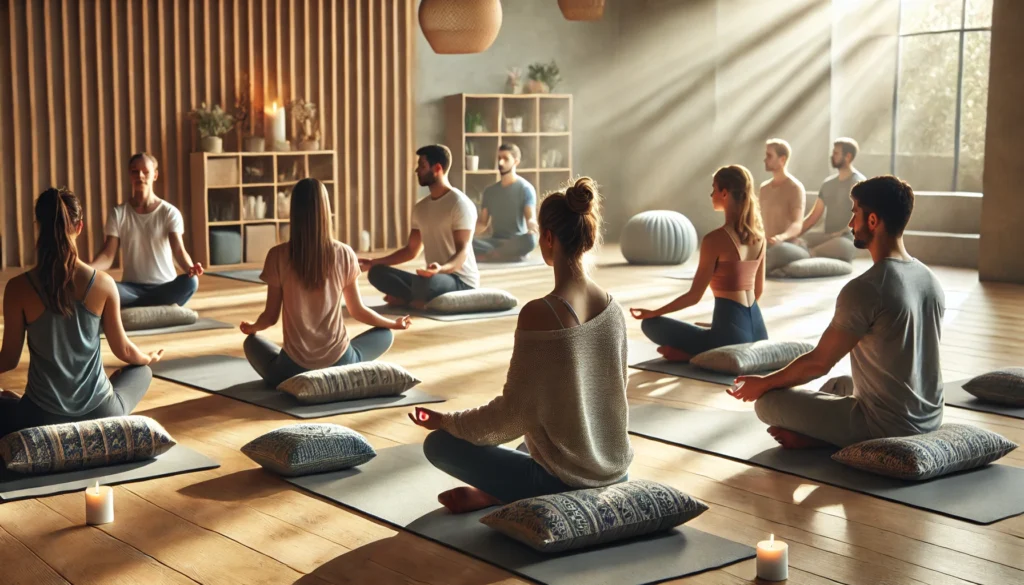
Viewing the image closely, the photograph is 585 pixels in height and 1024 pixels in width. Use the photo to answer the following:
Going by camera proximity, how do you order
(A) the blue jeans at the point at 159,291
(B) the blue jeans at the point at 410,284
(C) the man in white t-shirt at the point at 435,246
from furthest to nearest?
(B) the blue jeans at the point at 410,284
(C) the man in white t-shirt at the point at 435,246
(A) the blue jeans at the point at 159,291

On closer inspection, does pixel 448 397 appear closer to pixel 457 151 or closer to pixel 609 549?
pixel 609 549

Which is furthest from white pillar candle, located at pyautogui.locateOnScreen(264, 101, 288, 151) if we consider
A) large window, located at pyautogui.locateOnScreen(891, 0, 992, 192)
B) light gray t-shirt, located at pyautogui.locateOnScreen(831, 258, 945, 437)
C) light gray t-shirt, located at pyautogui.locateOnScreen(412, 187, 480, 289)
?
light gray t-shirt, located at pyautogui.locateOnScreen(831, 258, 945, 437)

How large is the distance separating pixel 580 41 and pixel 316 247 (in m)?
7.90

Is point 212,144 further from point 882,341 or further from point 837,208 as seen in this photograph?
point 882,341

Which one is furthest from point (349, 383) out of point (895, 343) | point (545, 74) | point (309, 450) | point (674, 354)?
point (545, 74)

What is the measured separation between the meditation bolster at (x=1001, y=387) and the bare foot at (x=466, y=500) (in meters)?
2.33

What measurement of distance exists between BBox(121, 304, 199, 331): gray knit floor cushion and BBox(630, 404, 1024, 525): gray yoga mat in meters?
3.07

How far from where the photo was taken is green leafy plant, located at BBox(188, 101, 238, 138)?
31.6ft

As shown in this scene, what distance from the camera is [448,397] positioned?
4.89 meters

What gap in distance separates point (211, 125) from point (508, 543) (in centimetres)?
731

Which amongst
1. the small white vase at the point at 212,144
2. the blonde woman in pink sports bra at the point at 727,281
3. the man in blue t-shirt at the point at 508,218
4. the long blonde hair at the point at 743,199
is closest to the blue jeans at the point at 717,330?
the blonde woman in pink sports bra at the point at 727,281

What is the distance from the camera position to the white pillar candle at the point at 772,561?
2.77 meters

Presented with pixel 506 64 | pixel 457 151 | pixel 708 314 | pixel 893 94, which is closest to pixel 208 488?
pixel 708 314

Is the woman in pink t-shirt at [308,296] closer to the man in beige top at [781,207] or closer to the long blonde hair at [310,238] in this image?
the long blonde hair at [310,238]
